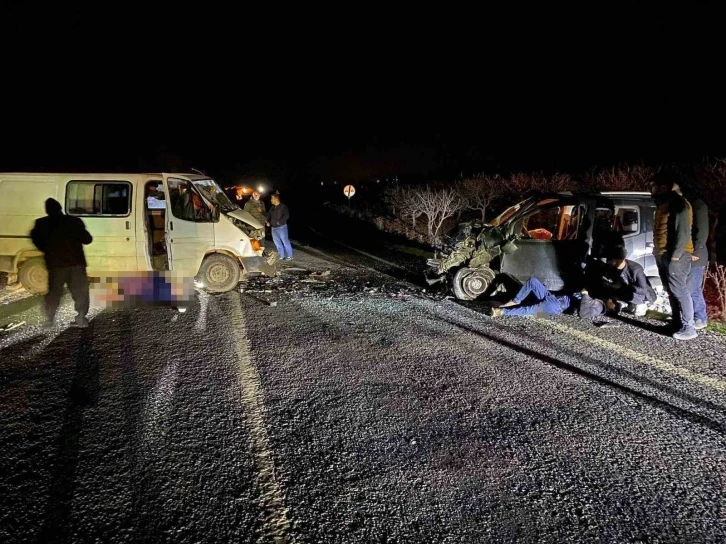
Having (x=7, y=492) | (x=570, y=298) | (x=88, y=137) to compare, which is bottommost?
(x=7, y=492)

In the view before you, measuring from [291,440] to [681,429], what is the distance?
2.90 m

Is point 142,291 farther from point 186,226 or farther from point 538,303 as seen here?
point 538,303

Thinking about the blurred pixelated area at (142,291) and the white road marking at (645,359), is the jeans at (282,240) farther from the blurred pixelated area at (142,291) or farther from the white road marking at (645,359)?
the white road marking at (645,359)

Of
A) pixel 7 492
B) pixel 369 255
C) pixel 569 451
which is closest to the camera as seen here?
pixel 7 492

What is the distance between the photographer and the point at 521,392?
4.10 m

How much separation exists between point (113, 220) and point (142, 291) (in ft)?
4.05

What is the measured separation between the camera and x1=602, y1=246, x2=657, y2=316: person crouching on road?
6.08 m

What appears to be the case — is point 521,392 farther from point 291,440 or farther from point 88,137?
point 88,137

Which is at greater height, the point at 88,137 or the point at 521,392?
the point at 88,137

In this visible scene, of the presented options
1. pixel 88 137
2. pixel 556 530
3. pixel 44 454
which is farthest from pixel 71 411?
pixel 88 137

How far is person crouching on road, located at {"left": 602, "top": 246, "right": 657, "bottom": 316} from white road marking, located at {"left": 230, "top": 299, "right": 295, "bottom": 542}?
190 inches

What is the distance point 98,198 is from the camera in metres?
7.00

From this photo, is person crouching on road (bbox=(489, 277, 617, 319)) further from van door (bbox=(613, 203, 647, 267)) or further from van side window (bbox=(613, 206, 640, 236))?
van side window (bbox=(613, 206, 640, 236))

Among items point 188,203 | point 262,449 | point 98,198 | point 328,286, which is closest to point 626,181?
point 328,286
